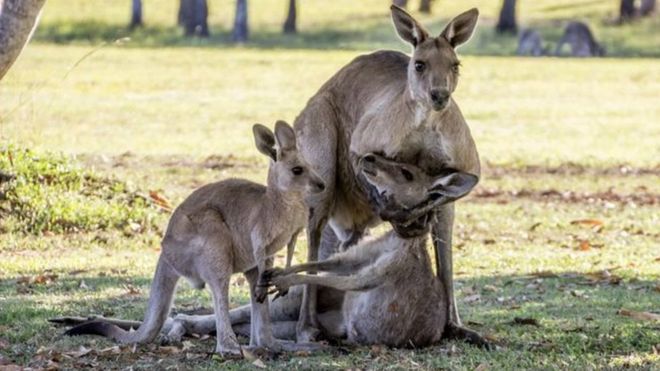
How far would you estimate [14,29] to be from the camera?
8242mm

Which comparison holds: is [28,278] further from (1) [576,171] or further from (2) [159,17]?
(2) [159,17]

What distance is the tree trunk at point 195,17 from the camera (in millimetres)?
45531

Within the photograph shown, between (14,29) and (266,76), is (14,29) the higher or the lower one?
the higher one

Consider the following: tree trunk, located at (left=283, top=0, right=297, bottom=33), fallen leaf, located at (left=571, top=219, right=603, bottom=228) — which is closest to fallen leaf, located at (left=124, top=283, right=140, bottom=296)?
fallen leaf, located at (left=571, top=219, right=603, bottom=228)

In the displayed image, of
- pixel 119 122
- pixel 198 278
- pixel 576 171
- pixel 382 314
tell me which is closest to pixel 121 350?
pixel 198 278

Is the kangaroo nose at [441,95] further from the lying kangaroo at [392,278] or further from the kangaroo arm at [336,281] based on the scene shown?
the kangaroo arm at [336,281]

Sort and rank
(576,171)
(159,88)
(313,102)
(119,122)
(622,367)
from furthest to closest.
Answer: (159,88) → (119,122) → (576,171) → (313,102) → (622,367)

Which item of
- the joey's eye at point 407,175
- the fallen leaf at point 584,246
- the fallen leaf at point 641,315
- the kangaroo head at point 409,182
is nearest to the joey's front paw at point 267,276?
the kangaroo head at point 409,182

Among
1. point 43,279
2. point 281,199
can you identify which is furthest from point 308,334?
point 43,279

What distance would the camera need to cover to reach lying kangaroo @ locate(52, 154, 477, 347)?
289 inches

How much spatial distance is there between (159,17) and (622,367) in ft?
148

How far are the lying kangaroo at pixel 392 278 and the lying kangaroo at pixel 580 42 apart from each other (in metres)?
34.2

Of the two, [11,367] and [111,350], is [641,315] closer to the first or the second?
[111,350]

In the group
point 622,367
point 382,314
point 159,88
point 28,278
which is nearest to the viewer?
point 622,367
